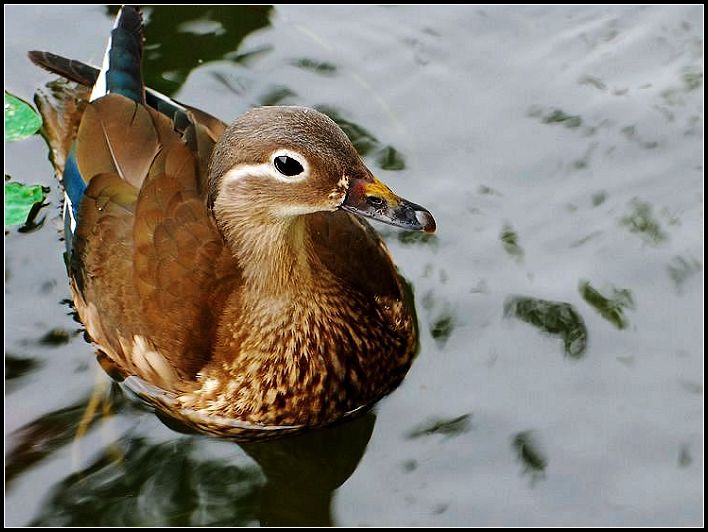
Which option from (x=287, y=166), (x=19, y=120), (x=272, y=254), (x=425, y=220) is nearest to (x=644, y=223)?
(x=425, y=220)

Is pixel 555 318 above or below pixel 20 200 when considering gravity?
below

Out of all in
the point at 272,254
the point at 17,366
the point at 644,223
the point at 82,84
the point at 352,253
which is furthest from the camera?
the point at 82,84

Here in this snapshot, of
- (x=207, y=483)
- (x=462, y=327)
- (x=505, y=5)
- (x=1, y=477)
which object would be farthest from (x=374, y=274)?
(x=505, y=5)

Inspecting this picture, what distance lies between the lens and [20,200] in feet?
18.2

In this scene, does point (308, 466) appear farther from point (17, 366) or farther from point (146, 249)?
point (17, 366)

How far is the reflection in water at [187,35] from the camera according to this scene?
6121 mm

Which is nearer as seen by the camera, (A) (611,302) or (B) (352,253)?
(B) (352,253)

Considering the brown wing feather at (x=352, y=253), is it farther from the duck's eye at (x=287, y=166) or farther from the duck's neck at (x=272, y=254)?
the duck's eye at (x=287, y=166)

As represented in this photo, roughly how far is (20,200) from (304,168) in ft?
7.03

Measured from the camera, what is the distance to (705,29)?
20.3ft

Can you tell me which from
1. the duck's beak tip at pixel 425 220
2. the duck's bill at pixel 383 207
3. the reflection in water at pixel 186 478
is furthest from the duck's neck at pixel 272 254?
the reflection in water at pixel 186 478

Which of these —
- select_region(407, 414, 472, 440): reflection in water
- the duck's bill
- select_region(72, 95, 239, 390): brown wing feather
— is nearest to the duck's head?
the duck's bill

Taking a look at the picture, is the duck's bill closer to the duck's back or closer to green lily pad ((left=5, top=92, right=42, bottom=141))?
the duck's back

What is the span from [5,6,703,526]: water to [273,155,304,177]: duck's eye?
1197 millimetres
